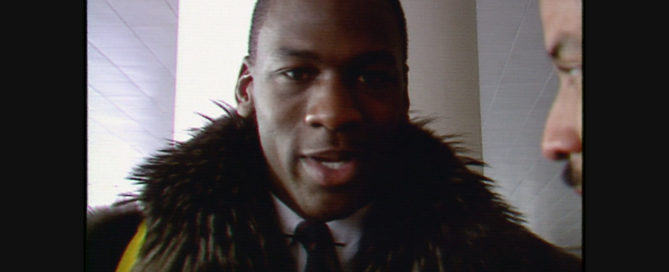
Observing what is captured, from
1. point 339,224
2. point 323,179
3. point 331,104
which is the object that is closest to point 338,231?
point 339,224

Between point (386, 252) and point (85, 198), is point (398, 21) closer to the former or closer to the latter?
point (386, 252)

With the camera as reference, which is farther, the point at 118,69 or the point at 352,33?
the point at 118,69

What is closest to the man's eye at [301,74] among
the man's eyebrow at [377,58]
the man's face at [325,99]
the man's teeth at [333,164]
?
the man's face at [325,99]

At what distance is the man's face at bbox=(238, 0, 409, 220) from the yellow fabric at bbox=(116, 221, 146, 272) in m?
0.42

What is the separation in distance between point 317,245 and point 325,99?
422mm

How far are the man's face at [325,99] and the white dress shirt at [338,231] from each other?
2 centimetres

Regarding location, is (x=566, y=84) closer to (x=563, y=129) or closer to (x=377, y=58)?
(x=563, y=129)

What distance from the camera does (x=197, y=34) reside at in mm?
1819

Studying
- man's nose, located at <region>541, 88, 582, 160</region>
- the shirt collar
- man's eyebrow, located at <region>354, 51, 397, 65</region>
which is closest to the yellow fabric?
the shirt collar

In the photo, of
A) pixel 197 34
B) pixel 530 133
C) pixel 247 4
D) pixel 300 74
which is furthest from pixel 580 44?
pixel 197 34

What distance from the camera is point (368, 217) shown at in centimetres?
173

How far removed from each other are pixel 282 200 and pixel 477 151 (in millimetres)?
595

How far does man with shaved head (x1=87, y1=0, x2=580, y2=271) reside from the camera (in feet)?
5.58

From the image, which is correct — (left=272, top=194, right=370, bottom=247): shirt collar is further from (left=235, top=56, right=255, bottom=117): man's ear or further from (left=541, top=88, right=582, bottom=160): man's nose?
(left=541, top=88, right=582, bottom=160): man's nose
